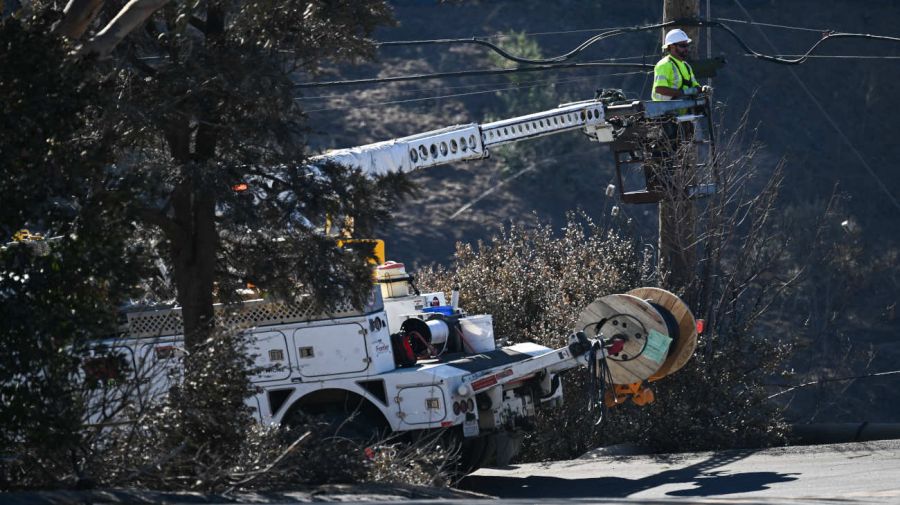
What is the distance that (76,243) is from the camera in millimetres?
9367

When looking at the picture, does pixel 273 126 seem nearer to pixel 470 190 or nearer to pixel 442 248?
pixel 442 248

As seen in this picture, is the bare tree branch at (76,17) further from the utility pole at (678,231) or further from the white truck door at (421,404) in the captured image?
the utility pole at (678,231)

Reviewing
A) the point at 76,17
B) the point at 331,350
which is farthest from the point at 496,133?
the point at 76,17

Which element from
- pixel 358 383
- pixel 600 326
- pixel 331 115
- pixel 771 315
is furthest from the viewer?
pixel 331 115

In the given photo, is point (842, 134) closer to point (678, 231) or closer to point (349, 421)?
point (678, 231)

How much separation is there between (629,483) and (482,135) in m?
5.37

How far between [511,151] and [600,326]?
28.7 m

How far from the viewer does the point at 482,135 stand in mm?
16672

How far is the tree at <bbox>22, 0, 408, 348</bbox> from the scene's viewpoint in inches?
429

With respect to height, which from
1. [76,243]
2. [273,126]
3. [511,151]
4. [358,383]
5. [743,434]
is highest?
[511,151]

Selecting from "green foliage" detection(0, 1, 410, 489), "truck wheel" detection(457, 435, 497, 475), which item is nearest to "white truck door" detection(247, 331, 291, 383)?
"green foliage" detection(0, 1, 410, 489)

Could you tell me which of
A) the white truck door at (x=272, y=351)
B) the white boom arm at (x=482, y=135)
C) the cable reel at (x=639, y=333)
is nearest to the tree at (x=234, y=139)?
the white truck door at (x=272, y=351)

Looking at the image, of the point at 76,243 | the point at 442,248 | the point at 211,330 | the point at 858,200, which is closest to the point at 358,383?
the point at 211,330

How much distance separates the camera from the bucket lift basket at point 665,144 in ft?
54.5
